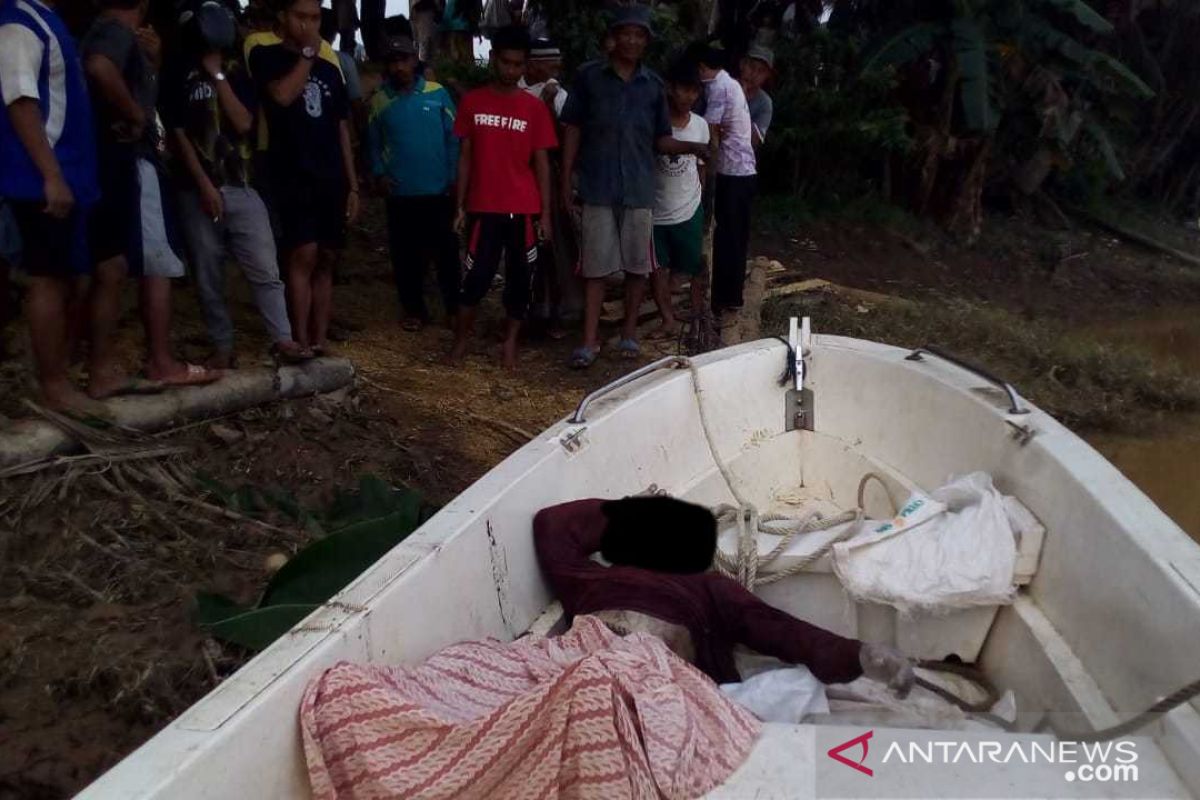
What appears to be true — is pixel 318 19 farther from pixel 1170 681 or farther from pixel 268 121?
pixel 1170 681

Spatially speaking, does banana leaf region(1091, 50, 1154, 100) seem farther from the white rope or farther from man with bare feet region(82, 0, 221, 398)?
man with bare feet region(82, 0, 221, 398)

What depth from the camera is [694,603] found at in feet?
7.50

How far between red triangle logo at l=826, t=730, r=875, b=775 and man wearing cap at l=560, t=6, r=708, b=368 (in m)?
3.48

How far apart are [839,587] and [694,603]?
626 millimetres

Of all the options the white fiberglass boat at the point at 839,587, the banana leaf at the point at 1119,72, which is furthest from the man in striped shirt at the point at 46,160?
the banana leaf at the point at 1119,72

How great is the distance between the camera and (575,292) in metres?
5.95

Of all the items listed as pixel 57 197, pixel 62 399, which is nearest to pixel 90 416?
pixel 62 399

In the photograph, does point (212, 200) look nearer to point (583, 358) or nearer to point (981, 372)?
point (583, 358)

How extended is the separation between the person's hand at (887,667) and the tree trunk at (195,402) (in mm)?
2537

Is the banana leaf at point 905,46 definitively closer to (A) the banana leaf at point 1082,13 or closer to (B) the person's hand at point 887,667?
(A) the banana leaf at point 1082,13

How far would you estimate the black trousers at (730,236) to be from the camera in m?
5.45

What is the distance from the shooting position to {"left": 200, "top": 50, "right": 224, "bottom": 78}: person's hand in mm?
3643

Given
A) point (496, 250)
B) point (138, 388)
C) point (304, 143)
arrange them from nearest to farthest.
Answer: point (138, 388)
point (304, 143)
point (496, 250)

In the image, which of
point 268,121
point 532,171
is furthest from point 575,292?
point 268,121
